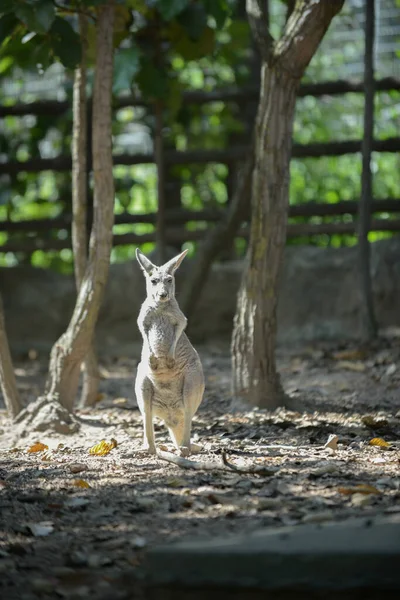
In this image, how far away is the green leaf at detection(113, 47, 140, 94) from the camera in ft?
26.8

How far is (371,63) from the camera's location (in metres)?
9.36

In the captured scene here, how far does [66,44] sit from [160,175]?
3521 mm

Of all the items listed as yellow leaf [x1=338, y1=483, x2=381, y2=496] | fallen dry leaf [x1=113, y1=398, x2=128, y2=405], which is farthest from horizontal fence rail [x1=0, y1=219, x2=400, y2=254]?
yellow leaf [x1=338, y1=483, x2=381, y2=496]

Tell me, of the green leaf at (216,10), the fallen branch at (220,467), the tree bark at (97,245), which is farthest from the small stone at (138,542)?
the green leaf at (216,10)

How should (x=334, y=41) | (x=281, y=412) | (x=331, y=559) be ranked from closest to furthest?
(x=331, y=559)
(x=281, y=412)
(x=334, y=41)

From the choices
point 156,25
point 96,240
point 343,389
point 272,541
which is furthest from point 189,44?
point 272,541

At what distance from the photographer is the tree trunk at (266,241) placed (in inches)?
268

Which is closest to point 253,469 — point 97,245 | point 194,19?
point 97,245

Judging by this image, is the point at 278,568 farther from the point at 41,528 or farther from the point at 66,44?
the point at 66,44

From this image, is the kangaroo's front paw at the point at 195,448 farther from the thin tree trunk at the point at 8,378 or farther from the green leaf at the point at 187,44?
the green leaf at the point at 187,44

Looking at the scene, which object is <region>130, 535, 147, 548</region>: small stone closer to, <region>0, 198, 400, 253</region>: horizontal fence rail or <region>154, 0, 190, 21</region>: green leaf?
<region>154, 0, 190, 21</region>: green leaf

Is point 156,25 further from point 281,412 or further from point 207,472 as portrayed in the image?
point 207,472

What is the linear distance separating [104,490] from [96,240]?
8.77 ft

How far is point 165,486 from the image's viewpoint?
462 cm
